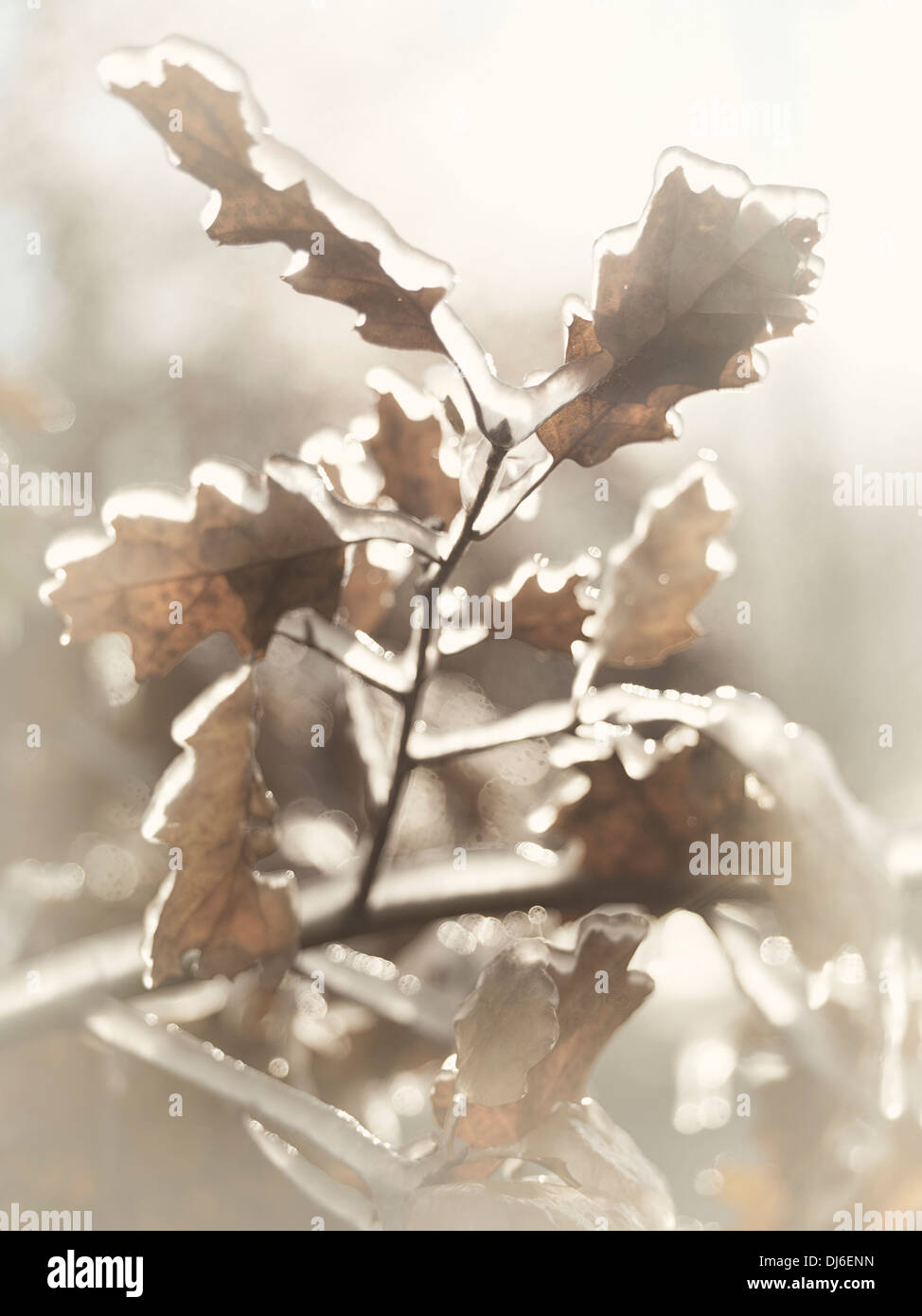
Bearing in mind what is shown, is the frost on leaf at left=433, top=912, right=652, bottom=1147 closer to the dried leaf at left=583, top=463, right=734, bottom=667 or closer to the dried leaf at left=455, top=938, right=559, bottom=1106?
the dried leaf at left=455, top=938, right=559, bottom=1106

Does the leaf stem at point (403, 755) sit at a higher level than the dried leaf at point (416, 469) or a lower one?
lower

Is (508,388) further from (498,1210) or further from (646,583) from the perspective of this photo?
(498,1210)

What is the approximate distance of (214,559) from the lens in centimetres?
28

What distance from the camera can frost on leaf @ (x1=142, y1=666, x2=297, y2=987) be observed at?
28cm

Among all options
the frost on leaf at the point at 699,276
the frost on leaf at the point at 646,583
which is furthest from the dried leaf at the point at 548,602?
the frost on leaf at the point at 699,276

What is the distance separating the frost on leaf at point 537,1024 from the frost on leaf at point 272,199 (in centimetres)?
20

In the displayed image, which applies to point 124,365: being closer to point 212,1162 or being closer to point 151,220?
point 151,220

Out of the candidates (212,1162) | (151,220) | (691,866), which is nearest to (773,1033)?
(691,866)

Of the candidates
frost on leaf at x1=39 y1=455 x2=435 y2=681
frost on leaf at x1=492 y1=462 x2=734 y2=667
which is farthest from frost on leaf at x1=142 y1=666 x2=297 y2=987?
frost on leaf at x1=492 y1=462 x2=734 y2=667

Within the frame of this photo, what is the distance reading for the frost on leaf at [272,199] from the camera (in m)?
0.26

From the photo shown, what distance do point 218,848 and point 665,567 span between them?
21 cm

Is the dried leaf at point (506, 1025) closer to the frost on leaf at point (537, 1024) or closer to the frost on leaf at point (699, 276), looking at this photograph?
the frost on leaf at point (537, 1024)

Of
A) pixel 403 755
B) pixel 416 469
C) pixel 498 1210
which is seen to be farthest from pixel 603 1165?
pixel 416 469

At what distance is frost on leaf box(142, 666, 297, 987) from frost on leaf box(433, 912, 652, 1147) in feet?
0.24
